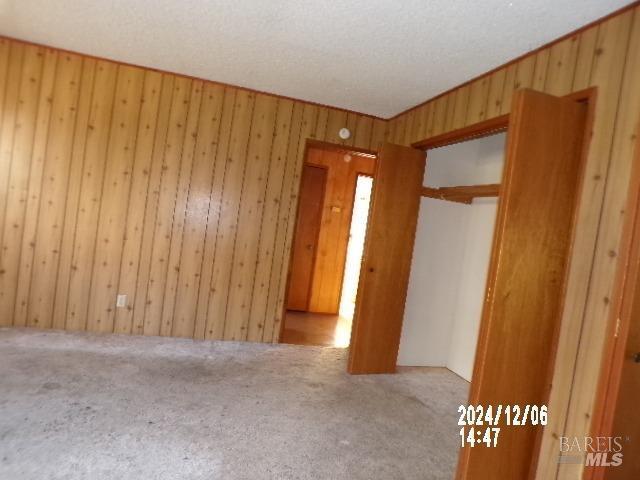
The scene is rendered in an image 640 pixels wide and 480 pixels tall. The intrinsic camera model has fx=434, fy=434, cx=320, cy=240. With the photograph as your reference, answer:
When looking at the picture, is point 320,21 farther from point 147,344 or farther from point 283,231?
point 147,344

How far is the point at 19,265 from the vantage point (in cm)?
375

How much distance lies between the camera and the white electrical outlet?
3.98 m

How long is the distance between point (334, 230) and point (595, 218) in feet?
14.0

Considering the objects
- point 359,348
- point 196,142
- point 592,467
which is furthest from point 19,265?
point 592,467

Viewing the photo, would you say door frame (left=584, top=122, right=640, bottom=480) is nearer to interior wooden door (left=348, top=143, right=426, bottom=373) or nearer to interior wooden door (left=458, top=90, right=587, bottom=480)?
interior wooden door (left=458, top=90, right=587, bottom=480)

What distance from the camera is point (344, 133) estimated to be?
4.37 metres

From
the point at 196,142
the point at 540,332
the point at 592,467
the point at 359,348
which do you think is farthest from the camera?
the point at 196,142

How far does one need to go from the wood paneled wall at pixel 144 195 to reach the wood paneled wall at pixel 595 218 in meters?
2.53

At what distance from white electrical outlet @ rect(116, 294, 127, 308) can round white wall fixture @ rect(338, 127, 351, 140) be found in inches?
102

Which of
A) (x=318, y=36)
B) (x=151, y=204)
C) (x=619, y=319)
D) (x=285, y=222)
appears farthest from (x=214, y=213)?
(x=619, y=319)

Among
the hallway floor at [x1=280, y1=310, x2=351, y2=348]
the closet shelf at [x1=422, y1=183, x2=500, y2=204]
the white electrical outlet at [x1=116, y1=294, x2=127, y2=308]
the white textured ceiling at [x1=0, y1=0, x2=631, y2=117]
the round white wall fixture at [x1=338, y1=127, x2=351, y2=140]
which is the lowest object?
the hallway floor at [x1=280, y1=310, x2=351, y2=348]

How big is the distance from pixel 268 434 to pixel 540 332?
1576mm

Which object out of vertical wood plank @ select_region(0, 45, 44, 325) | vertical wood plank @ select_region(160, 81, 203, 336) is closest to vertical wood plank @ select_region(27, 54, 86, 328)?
vertical wood plank @ select_region(0, 45, 44, 325)

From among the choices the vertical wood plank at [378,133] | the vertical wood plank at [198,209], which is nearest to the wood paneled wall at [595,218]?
the vertical wood plank at [378,133]
